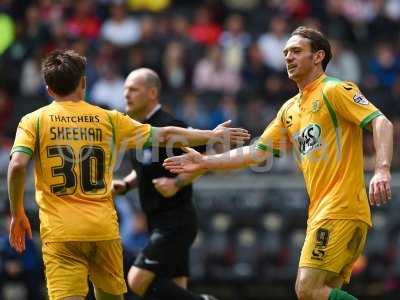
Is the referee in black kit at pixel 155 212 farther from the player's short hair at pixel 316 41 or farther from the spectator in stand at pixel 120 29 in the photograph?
the spectator in stand at pixel 120 29

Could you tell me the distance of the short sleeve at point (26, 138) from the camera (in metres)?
7.75

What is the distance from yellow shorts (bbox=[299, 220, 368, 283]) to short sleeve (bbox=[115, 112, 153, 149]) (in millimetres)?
1505

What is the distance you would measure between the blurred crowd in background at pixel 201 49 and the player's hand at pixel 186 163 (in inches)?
251

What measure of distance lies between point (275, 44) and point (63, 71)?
998 cm

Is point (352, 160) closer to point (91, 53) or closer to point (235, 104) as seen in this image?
point (235, 104)

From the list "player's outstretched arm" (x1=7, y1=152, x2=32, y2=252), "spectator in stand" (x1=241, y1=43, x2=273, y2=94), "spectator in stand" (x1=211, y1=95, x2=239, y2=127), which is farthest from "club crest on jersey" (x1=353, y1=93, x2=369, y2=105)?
"spectator in stand" (x1=241, y1=43, x2=273, y2=94)

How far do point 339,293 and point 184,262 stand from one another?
113 inches

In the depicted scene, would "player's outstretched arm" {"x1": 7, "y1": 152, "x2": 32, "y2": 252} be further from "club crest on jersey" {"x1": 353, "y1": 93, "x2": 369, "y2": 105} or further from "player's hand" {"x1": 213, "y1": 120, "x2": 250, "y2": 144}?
"club crest on jersey" {"x1": 353, "y1": 93, "x2": 369, "y2": 105}

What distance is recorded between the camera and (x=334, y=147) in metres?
8.22

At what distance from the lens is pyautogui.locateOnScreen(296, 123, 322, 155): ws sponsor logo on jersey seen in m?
8.30

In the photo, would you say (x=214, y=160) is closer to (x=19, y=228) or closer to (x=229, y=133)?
(x=229, y=133)

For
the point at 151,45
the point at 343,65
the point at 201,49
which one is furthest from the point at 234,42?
the point at 343,65

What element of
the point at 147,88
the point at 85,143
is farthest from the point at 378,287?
the point at 85,143

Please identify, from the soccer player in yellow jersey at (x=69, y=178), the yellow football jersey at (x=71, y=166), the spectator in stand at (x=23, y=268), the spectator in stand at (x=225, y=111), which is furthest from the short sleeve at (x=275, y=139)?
the spectator in stand at (x=225, y=111)
